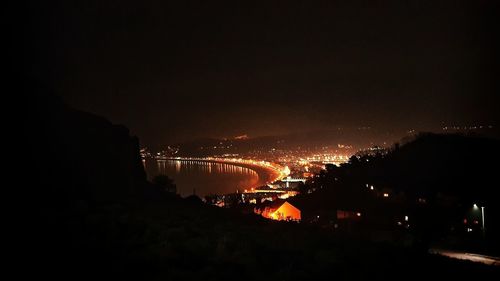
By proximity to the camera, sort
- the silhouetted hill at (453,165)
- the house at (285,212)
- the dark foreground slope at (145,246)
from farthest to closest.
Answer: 1. the house at (285,212)
2. the silhouetted hill at (453,165)
3. the dark foreground slope at (145,246)

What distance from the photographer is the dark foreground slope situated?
5.78 metres

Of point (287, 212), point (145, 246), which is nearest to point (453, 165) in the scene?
point (145, 246)

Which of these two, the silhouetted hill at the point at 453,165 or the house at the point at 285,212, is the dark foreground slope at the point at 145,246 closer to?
the silhouetted hill at the point at 453,165

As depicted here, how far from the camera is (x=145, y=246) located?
23.7 feet

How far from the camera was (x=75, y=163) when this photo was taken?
13.6m

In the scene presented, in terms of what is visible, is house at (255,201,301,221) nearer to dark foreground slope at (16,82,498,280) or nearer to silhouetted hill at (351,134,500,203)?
silhouetted hill at (351,134,500,203)

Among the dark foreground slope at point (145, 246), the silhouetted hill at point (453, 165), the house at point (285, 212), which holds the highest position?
the silhouetted hill at point (453, 165)

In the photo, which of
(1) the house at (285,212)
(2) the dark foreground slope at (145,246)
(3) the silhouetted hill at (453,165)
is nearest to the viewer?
(2) the dark foreground slope at (145,246)

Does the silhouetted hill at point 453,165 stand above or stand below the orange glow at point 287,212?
above

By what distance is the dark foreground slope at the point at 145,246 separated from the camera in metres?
5.78

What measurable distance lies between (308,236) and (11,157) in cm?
782

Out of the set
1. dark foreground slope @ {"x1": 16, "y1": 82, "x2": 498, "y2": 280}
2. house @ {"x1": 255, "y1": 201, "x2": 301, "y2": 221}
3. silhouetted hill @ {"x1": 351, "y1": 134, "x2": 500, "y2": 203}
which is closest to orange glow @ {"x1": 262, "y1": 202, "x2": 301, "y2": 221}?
house @ {"x1": 255, "y1": 201, "x2": 301, "y2": 221}

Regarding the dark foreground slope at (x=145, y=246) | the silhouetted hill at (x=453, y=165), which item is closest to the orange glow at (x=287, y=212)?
the silhouetted hill at (x=453, y=165)

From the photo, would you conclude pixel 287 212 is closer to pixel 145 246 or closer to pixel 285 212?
pixel 285 212
